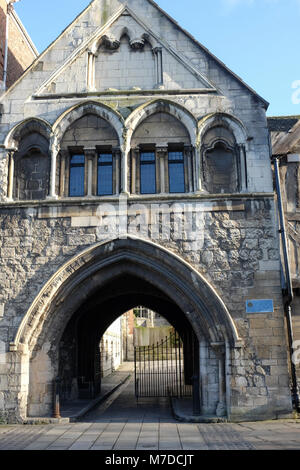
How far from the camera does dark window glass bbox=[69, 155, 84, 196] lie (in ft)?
36.7

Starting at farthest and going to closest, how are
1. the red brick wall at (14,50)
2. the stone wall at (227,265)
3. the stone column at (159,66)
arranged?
the red brick wall at (14,50) < the stone column at (159,66) < the stone wall at (227,265)

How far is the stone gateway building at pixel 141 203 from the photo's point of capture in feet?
32.2

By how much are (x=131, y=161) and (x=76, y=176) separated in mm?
1410

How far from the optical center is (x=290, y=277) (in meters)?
10.0

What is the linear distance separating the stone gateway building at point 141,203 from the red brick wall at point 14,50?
3881mm

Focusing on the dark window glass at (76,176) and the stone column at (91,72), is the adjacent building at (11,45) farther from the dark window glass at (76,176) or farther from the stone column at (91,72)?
the dark window glass at (76,176)

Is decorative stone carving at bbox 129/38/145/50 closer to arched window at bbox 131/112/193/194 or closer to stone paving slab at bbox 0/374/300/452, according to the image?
arched window at bbox 131/112/193/194

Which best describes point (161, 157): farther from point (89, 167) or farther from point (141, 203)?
point (89, 167)

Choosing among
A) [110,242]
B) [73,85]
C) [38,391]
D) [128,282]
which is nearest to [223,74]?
[73,85]

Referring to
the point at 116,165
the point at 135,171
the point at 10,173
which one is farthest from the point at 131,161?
the point at 10,173

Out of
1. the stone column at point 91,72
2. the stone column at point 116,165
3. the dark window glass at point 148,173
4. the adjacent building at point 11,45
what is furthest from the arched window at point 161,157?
the adjacent building at point 11,45

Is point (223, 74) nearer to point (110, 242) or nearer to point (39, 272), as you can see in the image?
point (110, 242)
